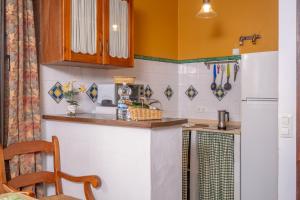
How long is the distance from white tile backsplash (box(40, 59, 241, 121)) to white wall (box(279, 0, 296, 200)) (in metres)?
1.66

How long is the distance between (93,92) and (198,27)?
1.68 m

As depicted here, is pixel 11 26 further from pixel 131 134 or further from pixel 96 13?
pixel 131 134

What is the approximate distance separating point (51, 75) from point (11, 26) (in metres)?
0.56

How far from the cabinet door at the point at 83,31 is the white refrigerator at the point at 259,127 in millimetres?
1406

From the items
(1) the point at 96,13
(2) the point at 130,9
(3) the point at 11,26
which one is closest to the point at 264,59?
(2) the point at 130,9

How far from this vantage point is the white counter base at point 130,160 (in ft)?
6.01

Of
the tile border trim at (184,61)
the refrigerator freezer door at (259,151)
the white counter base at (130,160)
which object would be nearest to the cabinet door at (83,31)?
the white counter base at (130,160)

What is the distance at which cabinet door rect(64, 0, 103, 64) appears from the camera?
2.39 metres

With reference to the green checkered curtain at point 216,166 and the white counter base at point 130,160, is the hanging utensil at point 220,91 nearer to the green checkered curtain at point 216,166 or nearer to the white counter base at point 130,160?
the green checkered curtain at point 216,166

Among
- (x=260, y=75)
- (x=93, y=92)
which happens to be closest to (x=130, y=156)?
(x=93, y=92)

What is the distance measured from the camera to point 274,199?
287 cm

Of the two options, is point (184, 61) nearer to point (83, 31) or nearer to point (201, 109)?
point (201, 109)

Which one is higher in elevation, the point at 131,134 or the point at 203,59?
the point at 203,59

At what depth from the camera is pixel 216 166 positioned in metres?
3.16
